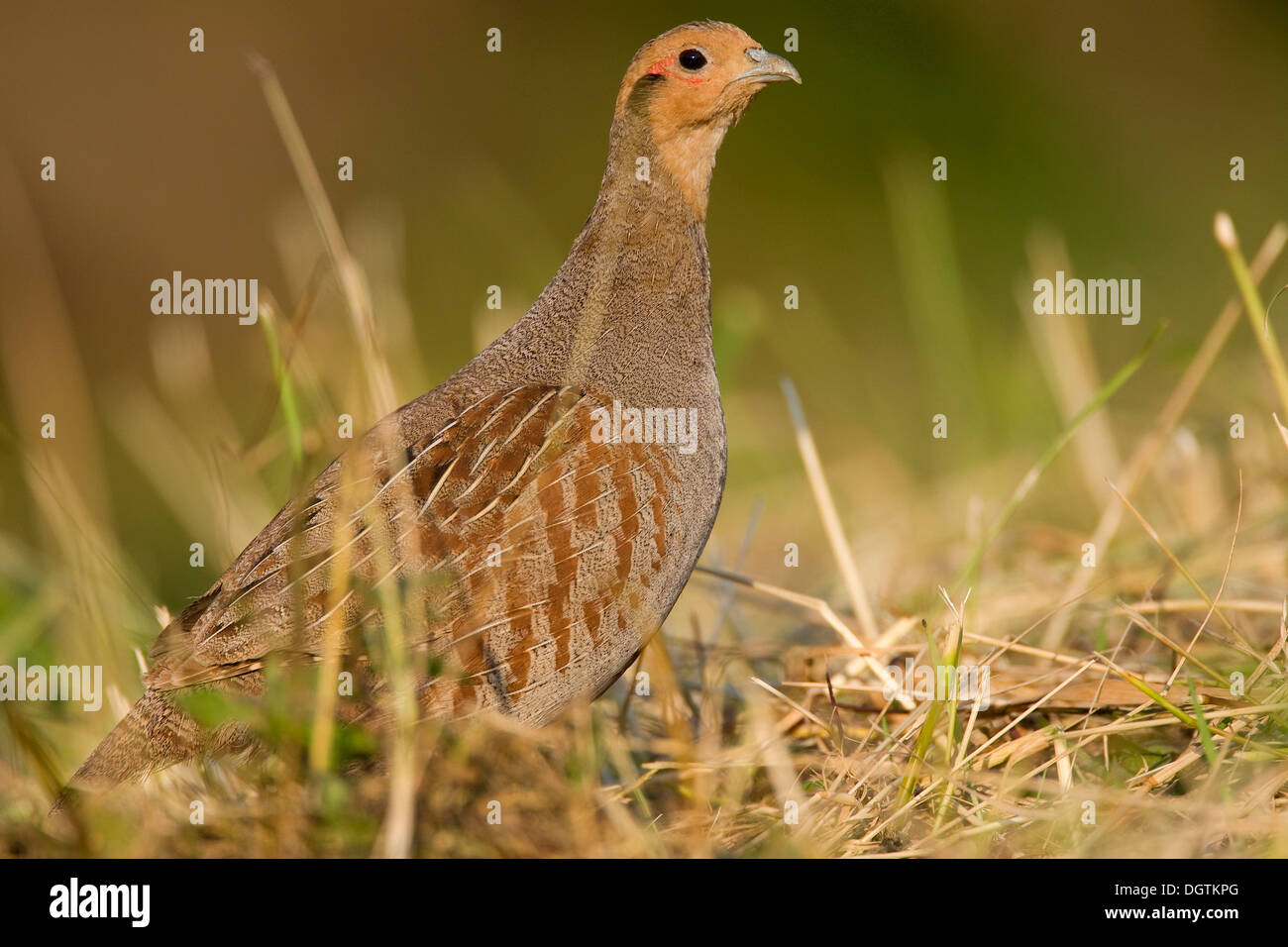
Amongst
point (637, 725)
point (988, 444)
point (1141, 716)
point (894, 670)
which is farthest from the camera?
point (988, 444)

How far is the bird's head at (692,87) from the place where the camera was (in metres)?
3.47

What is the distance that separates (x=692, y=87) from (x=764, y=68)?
0.21m

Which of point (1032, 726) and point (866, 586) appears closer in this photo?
point (1032, 726)

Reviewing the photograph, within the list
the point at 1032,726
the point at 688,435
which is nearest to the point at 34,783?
the point at 688,435

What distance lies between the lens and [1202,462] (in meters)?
4.50

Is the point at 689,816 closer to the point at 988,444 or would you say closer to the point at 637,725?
the point at 637,725

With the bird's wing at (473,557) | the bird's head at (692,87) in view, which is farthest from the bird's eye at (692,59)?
the bird's wing at (473,557)

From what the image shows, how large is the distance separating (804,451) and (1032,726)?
104 centimetres

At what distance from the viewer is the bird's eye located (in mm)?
3471

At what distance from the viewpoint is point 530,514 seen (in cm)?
294

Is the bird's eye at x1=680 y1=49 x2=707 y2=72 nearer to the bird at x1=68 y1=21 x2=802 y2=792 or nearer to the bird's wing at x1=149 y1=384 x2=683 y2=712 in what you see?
the bird at x1=68 y1=21 x2=802 y2=792

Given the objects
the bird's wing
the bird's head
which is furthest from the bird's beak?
the bird's wing

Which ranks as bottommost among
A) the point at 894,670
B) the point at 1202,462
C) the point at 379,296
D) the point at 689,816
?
the point at 689,816

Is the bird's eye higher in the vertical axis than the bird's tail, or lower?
higher
